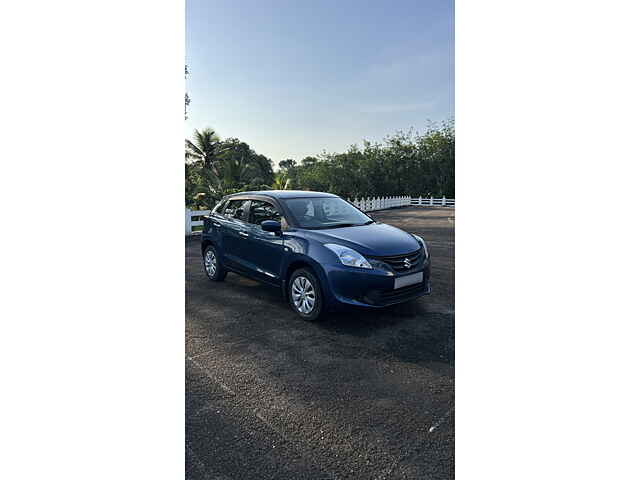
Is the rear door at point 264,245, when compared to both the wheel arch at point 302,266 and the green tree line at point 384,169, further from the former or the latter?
the green tree line at point 384,169

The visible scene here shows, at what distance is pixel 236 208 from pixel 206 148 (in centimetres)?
1234

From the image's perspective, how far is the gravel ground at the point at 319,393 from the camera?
124cm

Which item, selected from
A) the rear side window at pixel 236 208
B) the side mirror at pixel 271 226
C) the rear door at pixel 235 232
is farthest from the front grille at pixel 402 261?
the rear side window at pixel 236 208

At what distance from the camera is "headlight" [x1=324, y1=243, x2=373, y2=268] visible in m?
2.39

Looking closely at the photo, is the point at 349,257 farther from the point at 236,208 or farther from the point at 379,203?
the point at 379,203

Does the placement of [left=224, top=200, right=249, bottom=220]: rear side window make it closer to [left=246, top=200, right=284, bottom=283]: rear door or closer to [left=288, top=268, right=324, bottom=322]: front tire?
[left=246, top=200, right=284, bottom=283]: rear door

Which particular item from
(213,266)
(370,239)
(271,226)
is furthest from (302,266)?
(213,266)

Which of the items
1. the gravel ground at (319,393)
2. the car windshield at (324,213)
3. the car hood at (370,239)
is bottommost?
the gravel ground at (319,393)

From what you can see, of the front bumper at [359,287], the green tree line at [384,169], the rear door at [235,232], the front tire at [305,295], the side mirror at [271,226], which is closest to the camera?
the green tree line at [384,169]

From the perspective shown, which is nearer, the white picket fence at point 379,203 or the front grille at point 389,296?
the front grille at point 389,296
